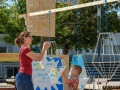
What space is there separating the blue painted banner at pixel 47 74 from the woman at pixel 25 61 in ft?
10.7

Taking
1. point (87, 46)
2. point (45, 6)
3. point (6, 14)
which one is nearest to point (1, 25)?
point (6, 14)

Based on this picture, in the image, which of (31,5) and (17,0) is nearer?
(31,5)

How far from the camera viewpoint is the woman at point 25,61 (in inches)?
188

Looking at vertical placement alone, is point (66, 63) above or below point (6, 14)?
below

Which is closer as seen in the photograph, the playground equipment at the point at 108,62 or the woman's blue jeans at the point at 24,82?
the woman's blue jeans at the point at 24,82

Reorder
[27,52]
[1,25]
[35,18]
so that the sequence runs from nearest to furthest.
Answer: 1. [27,52]
2. [35,18]
3. [1,25]

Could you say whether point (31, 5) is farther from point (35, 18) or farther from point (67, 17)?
point (67, 17)

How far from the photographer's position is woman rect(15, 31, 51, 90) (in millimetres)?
4781

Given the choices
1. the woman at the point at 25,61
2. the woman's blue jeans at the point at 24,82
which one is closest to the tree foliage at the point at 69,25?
the woman at the point at 25,61

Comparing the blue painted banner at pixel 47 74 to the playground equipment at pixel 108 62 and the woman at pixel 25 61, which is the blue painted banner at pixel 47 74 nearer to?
the playground equipment at pixel 108 62

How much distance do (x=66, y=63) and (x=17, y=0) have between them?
1575cm

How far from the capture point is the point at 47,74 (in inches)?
328

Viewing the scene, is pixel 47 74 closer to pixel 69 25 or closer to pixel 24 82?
pixel 24 82

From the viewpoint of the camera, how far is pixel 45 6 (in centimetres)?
922
